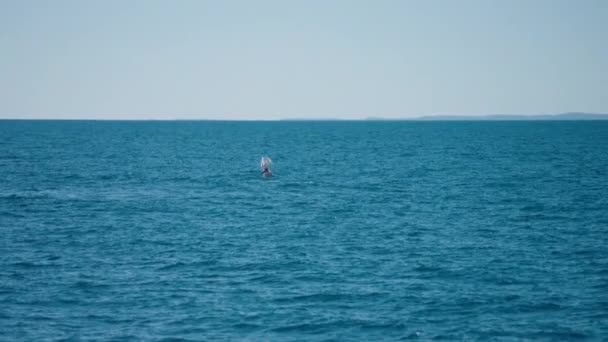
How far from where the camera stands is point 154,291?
→ 26328 mm

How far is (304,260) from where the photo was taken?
31734mm

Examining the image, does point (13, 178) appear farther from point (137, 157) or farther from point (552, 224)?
point (552, 224)

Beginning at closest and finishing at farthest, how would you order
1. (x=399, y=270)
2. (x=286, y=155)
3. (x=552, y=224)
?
(x=399, y=270) < (x=552, y=224) < (x=286, y=155)

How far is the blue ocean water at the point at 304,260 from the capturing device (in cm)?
2258

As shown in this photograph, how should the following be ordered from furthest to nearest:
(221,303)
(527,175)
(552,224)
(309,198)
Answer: (527,175), (309,198), (552,224), (221,303)

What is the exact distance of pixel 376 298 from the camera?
25453 mm

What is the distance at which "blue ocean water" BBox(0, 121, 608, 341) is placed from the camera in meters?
22.6

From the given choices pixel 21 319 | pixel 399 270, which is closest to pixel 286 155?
pixel 399 270

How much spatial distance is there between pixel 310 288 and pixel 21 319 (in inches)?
479

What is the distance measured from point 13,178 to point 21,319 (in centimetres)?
4626

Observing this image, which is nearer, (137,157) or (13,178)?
(13,178)

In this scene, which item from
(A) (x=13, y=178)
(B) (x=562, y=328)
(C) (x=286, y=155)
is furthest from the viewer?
(C) (x=286, y=155)

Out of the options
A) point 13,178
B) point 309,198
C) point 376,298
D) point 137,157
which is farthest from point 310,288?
point 137,157

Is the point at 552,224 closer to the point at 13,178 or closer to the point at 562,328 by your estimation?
the point at 562,328
